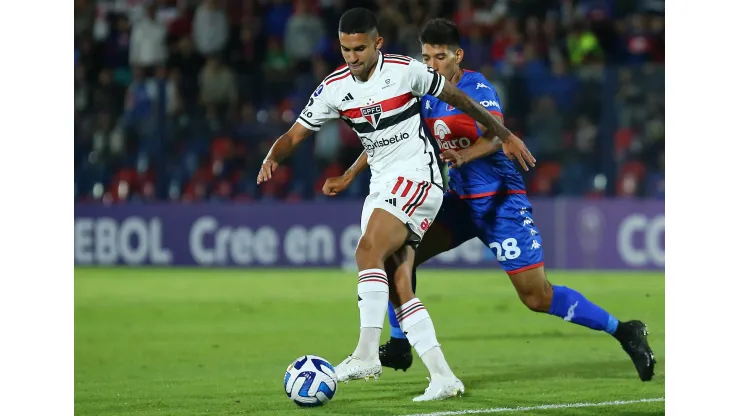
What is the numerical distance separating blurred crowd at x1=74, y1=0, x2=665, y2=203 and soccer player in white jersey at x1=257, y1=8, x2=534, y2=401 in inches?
346

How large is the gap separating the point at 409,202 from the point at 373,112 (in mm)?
530

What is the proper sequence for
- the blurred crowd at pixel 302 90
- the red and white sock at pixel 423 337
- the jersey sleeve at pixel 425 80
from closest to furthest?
the red and white sock at pixel 423 337 → the jersey sleeve at pixel 425 80 → the blurred crowd at pixel 302 90

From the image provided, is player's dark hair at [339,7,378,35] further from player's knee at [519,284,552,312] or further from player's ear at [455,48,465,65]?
player's knee at [519,284,552,312]

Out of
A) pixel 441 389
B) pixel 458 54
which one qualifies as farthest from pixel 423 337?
pixel 458 54

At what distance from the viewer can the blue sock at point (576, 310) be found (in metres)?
6.90

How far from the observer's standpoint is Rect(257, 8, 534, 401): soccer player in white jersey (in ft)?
19.7

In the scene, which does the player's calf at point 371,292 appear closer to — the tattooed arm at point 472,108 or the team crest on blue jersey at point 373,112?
the team crest on blue jersey at point 373,112

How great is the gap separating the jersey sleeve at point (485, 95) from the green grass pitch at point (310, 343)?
1606 mm

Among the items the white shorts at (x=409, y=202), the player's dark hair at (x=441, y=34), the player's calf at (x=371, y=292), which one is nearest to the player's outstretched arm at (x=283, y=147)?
the white shorts at (x=409, y=202)

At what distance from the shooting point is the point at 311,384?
5832mm

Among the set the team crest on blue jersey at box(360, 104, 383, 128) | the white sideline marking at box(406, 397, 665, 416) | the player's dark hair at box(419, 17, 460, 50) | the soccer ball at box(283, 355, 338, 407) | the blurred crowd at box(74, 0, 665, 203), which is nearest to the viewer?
the white sideline marking at box(406, 397, 665, 416)

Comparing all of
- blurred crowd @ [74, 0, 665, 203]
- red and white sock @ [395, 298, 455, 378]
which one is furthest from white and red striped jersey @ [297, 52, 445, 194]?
blurred crowd @ [74, 0, 665, 203]
